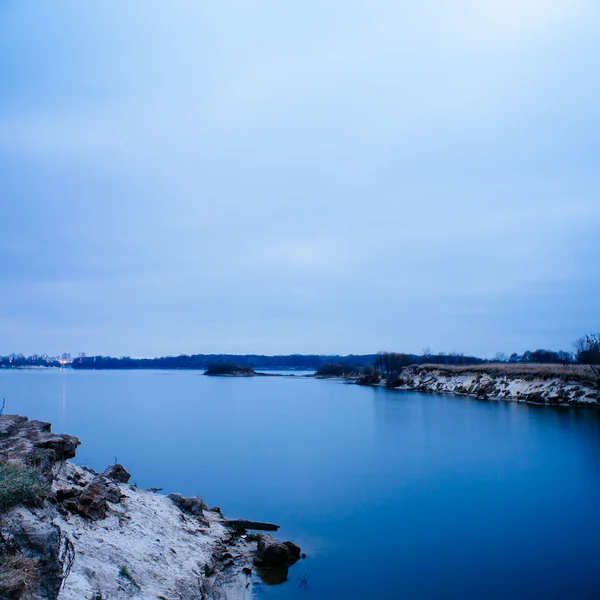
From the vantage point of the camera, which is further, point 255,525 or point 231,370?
point 231,370

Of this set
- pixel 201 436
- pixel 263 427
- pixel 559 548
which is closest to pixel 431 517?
pixel 559 548

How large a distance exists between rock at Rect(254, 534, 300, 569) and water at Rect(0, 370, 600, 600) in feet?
0.94

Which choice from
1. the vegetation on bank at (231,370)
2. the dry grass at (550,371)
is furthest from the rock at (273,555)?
the vegetation on bank at (231,370)

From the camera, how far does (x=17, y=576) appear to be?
14.8 ft

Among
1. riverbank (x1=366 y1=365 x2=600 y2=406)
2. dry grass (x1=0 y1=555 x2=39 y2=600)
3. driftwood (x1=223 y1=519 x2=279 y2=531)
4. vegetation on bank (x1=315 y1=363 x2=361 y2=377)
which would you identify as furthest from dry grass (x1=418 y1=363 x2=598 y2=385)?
vegetation on bank (x1=315 y1=363 x2=361 y2=377)

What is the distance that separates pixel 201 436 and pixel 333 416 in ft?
52.1

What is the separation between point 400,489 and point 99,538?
12232 millimetres

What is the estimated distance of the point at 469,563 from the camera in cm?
1010

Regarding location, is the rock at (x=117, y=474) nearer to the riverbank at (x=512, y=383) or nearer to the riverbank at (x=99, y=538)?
the riverbank at (x=99, y=538)

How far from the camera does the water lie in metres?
9.54

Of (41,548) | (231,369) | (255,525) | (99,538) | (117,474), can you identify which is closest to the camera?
(41,548)

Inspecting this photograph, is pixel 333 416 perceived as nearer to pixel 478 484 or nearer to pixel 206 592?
pixel 478 484

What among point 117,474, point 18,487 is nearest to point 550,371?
point 117,474

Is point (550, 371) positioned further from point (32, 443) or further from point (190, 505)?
point (32, 443)
